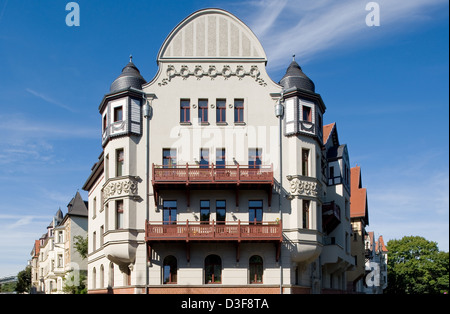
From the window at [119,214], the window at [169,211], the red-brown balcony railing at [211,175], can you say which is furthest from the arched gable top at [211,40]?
the window at [119,214]

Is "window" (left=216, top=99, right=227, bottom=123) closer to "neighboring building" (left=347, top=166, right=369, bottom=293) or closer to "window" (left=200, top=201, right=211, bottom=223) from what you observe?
"window" (left=200, top=201, right=211, bottom=223)

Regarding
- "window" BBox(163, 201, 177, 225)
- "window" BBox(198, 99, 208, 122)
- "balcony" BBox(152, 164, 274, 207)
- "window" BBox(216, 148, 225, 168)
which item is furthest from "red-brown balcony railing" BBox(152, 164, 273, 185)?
"window" BBox(198, 99, 208, 122)

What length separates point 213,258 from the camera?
39438mm

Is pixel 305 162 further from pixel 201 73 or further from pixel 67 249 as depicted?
pixel 67 249

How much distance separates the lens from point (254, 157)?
40562mm

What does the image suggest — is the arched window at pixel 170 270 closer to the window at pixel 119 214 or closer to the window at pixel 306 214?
the window at pixel 119 214

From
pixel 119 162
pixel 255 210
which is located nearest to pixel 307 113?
pixel 255 210

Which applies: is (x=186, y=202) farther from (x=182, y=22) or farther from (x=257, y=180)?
(x=182, y=22)

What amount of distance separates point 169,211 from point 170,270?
400 cm

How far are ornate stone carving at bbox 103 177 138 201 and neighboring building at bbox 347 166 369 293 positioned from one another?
97.0 ft

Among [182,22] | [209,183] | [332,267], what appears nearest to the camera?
[209,183]

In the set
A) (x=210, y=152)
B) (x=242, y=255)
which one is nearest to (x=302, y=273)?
(x=242, y=255)
